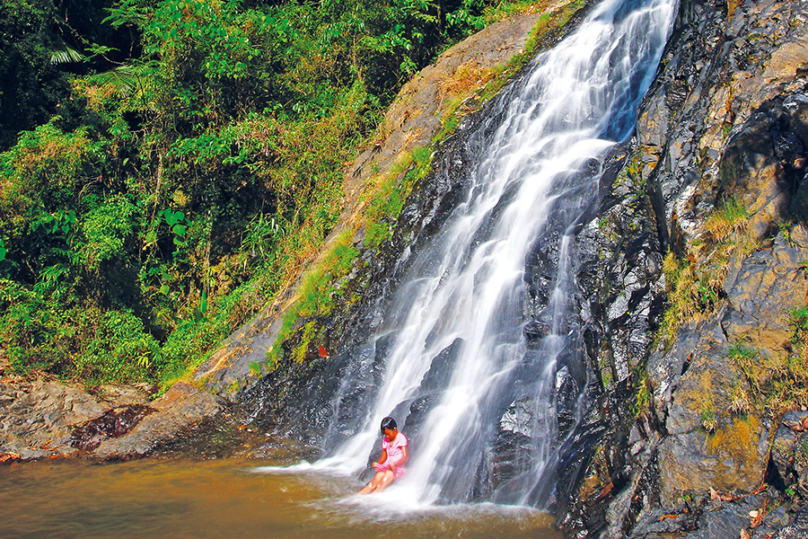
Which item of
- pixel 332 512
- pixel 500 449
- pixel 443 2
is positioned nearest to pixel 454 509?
pixel 500 449

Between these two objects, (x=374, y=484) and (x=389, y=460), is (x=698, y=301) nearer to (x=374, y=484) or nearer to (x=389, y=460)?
(x=389, y=460)

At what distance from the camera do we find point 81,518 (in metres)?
6.11

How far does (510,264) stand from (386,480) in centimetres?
359

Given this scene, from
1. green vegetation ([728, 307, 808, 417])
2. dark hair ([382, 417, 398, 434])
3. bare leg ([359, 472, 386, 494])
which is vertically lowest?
bare leg ([359, 472, 386, 494])

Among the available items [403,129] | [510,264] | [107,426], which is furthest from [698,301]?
[107,426]

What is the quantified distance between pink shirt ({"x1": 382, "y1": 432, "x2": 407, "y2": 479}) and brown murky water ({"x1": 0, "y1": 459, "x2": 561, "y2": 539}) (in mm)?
415

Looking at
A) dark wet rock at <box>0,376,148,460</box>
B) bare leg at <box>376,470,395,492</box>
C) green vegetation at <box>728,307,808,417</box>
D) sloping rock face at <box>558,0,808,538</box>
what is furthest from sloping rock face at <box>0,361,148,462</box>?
green vegetation at <box>728,307,808,417</box>

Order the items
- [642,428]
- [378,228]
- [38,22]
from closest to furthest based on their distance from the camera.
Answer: [642,428] → [378,228] → [38,22]

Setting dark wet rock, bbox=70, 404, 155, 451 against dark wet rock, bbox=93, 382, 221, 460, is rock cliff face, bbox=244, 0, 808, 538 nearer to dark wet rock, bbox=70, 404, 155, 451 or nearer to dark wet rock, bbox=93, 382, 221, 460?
dark wet rock, bbox=93, 382, 221, 460

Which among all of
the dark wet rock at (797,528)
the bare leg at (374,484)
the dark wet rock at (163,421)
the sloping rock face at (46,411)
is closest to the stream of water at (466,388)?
Answer: the bare leg at (374,484)

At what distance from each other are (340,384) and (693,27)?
738 centimetres

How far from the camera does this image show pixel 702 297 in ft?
18.6

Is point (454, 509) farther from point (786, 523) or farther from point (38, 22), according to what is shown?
point (38, 22)

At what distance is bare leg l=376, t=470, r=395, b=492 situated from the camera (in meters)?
6.66
